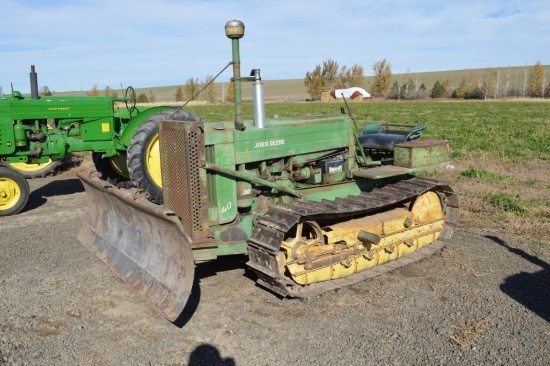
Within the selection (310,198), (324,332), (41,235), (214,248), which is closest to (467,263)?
(310,198)

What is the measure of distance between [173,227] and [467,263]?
3.60m

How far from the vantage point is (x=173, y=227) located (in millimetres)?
4859

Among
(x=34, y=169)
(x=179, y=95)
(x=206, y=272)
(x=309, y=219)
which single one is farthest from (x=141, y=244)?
(x=179, y=95)

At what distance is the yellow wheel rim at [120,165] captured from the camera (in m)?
9.65

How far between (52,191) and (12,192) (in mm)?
1886

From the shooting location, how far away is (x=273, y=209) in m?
5.38

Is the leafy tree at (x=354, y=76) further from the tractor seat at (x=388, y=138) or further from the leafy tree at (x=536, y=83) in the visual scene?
the tractor seat at (x=388, y=138)

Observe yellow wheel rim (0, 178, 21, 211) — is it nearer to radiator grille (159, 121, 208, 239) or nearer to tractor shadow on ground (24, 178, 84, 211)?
tractor shadow on ground (24, 178, 84, 211)

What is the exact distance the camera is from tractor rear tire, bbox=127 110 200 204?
23.5ft

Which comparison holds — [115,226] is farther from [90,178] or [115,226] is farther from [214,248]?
[214,248]

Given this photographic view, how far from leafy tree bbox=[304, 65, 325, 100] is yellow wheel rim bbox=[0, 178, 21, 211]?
7650cm

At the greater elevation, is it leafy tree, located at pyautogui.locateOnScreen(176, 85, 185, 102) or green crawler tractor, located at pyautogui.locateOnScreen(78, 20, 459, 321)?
leafy tree, located at pyautogui.locateOnScreen(176, 85, 185, 102)

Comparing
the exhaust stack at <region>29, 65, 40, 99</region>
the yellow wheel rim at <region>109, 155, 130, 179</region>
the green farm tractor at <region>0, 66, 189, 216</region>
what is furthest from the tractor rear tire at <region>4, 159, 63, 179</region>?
the yellow wheel rim at <region>109, 155, 130, 179</region>

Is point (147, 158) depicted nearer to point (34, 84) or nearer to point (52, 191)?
point (34, 84)
